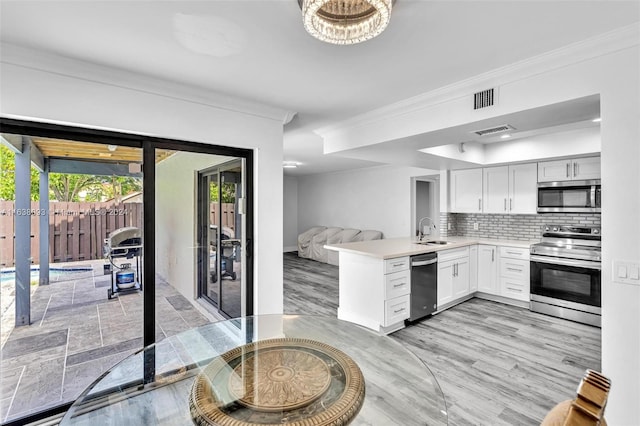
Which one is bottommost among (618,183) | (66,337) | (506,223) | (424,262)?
(66,337)

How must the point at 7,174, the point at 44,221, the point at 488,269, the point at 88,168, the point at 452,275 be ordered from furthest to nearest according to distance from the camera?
the point at 488,269
the point at 452,275
the point at 88,168
the point at 44,221
the point at 7,174

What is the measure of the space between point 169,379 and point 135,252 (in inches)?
48.6

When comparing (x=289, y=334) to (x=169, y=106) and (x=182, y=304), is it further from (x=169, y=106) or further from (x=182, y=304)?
(x=169, y=106)

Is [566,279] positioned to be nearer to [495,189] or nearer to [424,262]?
[495,189]

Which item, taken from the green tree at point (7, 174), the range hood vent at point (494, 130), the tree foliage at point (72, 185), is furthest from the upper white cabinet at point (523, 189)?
the green tree at point (7, 174)

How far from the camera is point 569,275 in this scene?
3.91 m

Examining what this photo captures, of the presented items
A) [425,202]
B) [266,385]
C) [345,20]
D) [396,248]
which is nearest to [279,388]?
[266,385]

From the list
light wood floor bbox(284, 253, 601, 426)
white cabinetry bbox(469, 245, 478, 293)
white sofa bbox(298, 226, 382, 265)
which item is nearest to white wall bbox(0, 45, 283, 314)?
light wood floor bbox(284, 253, 601, 426)

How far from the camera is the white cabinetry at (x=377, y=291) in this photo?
3.44 m

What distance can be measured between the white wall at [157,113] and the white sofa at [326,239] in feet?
14.9

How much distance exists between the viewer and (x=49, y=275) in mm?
2205

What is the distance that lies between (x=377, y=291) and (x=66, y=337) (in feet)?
9.24

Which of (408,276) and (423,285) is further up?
(408,276)

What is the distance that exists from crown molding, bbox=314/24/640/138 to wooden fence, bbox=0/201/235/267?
237 cm
